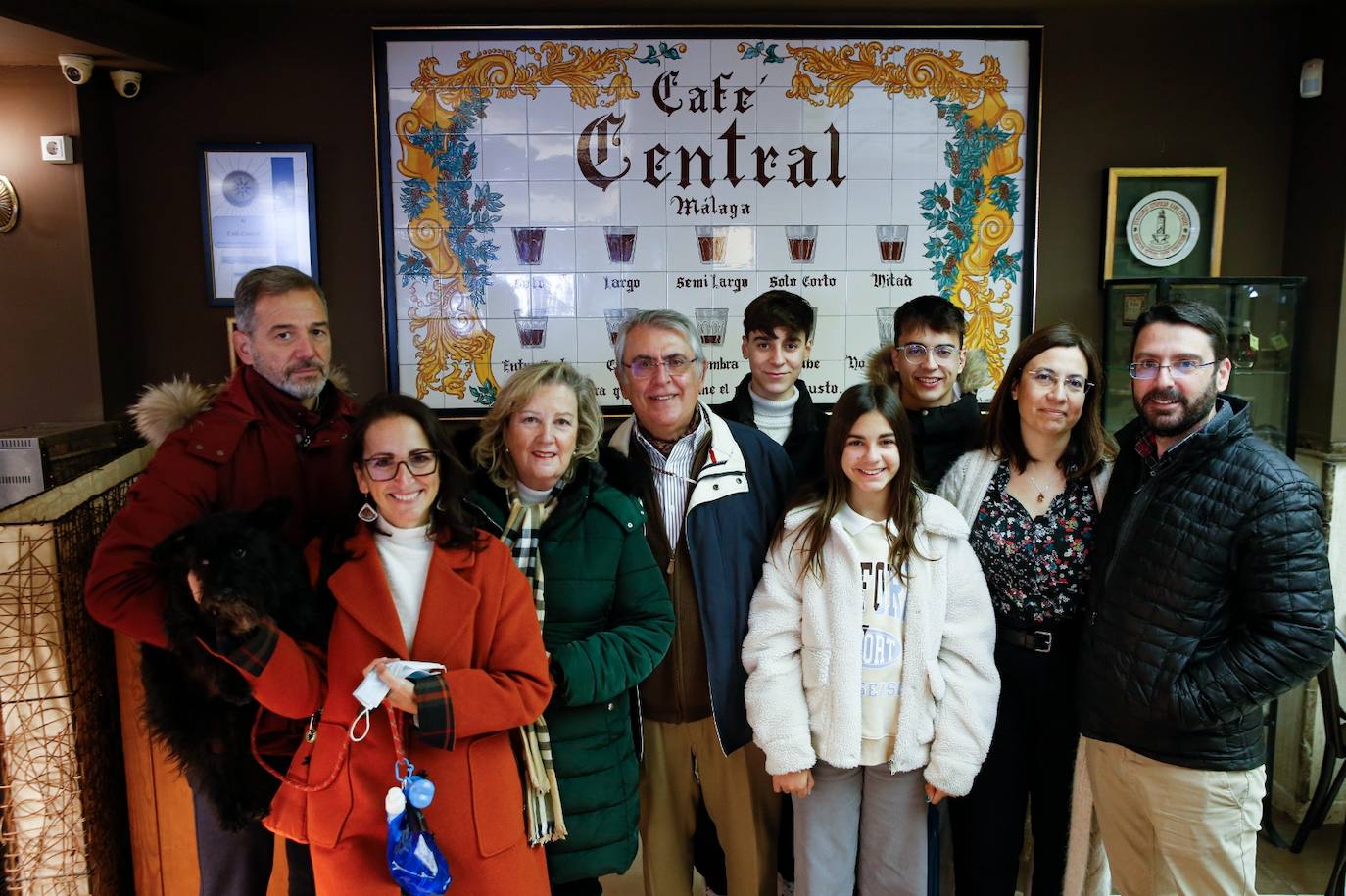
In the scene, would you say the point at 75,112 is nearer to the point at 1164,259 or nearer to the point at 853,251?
the point at 853,251

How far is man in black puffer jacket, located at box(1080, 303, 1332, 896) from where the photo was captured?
5.29 ft

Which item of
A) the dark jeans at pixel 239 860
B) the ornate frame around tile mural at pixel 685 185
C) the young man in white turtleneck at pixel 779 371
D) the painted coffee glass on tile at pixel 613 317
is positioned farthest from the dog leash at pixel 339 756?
the painted coffee glass on tile at pixel 613 317

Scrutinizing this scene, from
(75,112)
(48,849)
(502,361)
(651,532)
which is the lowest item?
(48,849)

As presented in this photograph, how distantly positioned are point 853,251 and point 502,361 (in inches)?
57.0

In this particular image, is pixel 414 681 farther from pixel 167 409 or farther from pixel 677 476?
pixel 167 409

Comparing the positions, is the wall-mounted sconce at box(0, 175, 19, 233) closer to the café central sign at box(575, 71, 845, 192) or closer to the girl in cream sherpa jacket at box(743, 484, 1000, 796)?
the café central sign at box(575, 71, 845, 192)

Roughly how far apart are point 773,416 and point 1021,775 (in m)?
1.13

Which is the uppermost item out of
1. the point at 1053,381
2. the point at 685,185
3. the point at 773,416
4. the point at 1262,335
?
the point at 685,185

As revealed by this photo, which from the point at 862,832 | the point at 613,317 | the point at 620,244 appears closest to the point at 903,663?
the point at 862,832

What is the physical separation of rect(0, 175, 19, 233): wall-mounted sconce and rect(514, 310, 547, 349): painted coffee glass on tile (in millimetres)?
1728

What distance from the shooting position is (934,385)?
7.54 feet

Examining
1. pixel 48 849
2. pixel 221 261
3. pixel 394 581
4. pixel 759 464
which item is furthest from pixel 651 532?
pixel 221 261

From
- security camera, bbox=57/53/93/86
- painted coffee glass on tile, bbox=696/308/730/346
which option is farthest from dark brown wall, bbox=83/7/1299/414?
painted coffee glass on tile, bbox=696/308/730/346

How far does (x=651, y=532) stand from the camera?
1999 millimetres
